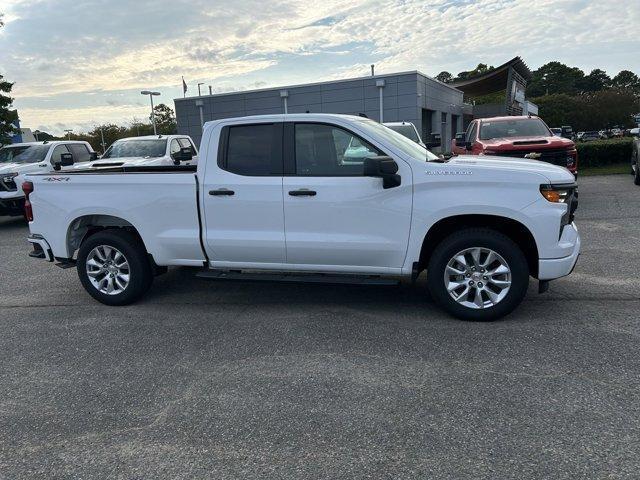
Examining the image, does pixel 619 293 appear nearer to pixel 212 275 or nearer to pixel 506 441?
pixel 506 441

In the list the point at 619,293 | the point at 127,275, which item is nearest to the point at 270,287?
the point at 127,275

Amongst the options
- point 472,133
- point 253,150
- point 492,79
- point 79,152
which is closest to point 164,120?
point 492,79

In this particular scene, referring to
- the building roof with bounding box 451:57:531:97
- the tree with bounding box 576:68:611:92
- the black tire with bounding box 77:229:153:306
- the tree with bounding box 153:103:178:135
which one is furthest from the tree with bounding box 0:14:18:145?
the tree with bounding box 576:68:611:92

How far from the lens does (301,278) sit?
5230mm

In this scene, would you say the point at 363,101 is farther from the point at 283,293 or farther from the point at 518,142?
the point at 283,293

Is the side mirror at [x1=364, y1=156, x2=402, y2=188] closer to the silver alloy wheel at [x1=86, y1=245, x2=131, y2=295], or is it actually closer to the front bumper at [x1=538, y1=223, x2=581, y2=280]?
the front bumper at [x1=538, y1=223, x2=581, y2=280]

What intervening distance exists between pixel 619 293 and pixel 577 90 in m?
108

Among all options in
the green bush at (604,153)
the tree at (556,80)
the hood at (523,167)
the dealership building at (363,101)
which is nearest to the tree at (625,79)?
the tree at (556,80)

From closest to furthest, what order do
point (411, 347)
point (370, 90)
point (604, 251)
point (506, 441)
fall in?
point (506, 441), point (411, 347), point (604, 251), point (370, 90)

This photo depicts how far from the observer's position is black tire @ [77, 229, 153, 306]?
561 centimetres

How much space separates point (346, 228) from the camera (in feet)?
16.1

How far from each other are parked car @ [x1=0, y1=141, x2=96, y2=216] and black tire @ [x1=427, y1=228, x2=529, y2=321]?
8.47 metres

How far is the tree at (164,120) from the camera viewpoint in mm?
67894

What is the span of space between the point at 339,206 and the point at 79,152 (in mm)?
11725
